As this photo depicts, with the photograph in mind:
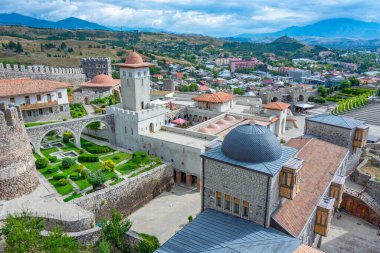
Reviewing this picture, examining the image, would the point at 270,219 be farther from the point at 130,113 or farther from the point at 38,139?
the point at 38,139

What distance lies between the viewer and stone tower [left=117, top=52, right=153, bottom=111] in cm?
3788

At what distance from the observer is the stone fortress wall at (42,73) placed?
5081 centimetres

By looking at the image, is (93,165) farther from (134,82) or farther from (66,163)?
(134,82)

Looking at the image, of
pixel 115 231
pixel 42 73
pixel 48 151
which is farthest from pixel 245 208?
pixel 42 73

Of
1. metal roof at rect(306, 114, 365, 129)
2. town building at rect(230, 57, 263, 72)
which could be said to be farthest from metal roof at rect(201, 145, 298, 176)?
town building at rect(230, 57, 263, 72)

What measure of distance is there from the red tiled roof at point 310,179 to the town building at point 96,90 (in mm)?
38688

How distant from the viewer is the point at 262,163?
58.7ft

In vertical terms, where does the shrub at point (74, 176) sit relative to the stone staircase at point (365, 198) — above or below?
above

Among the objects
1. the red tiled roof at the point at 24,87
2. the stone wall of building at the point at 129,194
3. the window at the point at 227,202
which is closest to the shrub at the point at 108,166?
the stone wall of building at the point at 129,194

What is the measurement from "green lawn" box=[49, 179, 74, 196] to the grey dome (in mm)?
15799

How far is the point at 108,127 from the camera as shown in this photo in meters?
39.1

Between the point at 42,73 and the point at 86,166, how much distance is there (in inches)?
1242

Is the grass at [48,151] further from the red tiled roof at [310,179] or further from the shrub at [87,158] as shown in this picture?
the red tiled roof at [310,179]

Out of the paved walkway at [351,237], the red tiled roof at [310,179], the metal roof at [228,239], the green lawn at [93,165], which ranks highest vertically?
the red tiled roof at [310,179]
